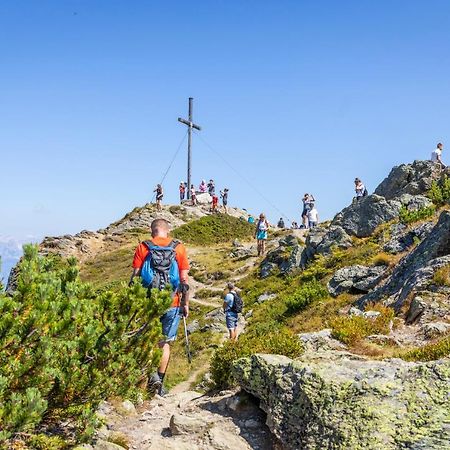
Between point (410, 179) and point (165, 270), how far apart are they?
104ft

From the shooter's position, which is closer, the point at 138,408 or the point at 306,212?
the point at 138,408

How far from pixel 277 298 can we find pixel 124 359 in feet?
67.7

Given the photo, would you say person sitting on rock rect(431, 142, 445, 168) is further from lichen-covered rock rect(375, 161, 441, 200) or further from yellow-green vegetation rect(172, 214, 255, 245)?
yellow-green vegetation rect(172, 214, 255, 245)

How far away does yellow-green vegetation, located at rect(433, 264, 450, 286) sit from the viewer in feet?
43.8

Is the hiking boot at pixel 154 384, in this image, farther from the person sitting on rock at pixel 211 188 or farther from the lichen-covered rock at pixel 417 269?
the person sitting on rock at pixel 211 188

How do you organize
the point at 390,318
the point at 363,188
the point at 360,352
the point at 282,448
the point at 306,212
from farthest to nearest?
1. the point at 306,212
2. the point at 363,188
3. the point at 390,318
4. the point at 360,352
5. the point at 282,448

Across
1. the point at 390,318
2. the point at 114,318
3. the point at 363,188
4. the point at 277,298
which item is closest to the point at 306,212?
the point at 363,188

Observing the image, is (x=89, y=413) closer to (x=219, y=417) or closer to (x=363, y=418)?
(x=219, y=417)

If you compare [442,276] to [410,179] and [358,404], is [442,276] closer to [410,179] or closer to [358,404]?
[358,404]

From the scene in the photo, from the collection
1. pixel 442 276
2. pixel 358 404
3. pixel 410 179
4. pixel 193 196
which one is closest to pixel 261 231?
pixel 410 179

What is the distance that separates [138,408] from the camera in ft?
27.8

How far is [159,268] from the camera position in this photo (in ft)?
27.8

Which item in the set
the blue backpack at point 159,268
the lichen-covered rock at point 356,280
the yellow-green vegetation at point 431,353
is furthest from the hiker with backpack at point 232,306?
the yellow-green vegetation at point 431,353

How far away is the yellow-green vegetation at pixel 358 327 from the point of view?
10359 millimetres
